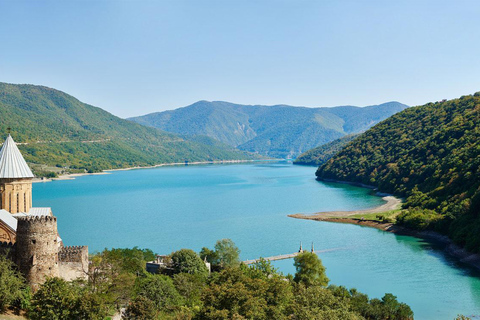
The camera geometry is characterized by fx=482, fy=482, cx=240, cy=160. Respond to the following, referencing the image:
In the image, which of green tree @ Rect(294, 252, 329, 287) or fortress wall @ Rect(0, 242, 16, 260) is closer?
fortress wall @ Rect(0, 242, 16, 260)

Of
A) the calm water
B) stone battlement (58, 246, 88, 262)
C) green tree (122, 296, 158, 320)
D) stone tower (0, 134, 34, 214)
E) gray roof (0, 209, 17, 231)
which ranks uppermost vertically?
stone tower (0, 134, 34, 214)

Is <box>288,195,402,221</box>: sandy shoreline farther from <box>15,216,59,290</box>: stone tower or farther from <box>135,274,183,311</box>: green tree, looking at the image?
<box>15,216,59,290</box>: stone tower

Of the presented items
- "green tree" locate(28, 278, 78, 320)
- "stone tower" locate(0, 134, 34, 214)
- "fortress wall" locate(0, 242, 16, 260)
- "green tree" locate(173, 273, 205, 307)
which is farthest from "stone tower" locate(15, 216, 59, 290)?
"stone tower" locate(0, 134, 34, 214)

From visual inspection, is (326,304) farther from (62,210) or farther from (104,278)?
(62,210)

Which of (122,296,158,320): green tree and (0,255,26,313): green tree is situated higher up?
(0,255,26,313): green tree

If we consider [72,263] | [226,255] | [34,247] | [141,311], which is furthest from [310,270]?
[34,247]

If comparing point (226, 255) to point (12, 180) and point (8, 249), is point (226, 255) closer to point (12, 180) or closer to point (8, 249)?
point (12, 180)

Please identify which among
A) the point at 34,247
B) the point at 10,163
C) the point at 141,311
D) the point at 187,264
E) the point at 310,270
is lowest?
the point at 310,270
